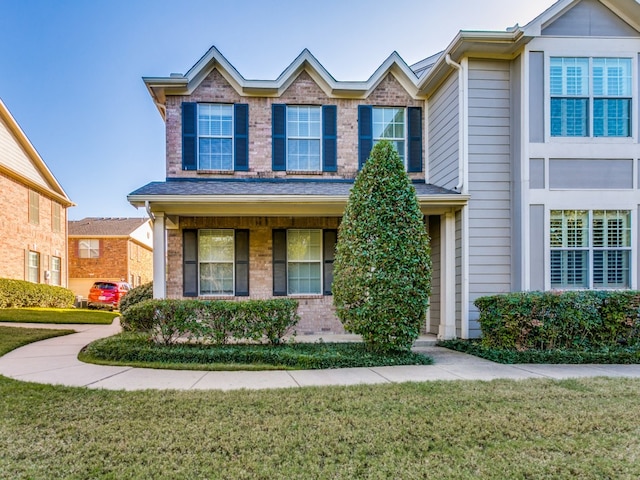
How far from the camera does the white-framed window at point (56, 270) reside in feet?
63.6

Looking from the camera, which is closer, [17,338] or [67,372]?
[67,372]

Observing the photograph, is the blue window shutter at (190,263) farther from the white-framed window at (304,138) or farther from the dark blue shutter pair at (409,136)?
the dark blue shutter pair at (409,136)

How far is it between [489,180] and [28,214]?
18.4m

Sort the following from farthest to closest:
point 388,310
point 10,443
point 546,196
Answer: point 546,196 → point 388,310 → point 10,443

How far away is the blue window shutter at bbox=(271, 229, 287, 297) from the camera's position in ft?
30.3

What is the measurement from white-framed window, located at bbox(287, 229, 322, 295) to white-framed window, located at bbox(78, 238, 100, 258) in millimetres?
21794

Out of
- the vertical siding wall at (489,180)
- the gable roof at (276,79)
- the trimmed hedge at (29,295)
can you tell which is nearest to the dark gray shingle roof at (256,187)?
the vertical siding wall at (489,180)

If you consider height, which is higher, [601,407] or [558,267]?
[558,267]

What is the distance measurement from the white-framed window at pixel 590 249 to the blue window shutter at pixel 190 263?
7369mm

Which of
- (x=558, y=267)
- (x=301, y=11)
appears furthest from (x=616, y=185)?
(x=301, y=11)

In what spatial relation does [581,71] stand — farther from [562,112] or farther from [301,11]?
[301,11]

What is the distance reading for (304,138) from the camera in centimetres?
966

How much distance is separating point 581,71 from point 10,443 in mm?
10142

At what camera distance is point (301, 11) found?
13594mm
